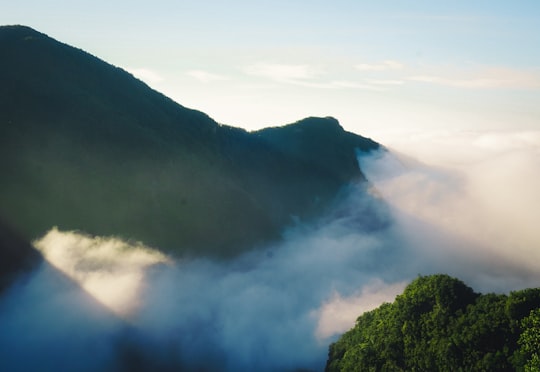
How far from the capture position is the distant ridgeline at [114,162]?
6469 cm

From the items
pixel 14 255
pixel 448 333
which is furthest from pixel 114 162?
pixel 448 333

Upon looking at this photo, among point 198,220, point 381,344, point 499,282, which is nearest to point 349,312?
point 198,220

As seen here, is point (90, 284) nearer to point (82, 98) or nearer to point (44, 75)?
point (82, 98)

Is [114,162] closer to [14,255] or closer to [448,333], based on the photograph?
[14,255]

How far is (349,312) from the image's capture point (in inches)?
3573

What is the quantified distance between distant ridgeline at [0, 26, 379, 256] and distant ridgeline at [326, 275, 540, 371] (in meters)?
49.2

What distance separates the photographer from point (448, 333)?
3019cm

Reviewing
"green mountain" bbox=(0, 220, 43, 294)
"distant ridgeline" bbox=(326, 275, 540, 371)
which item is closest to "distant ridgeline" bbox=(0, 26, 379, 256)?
"green mountain" bbox=(0, 220, 43, 294)

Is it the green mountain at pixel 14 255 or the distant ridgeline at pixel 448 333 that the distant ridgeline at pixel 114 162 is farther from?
the distant ridgeline at pixel 448 333

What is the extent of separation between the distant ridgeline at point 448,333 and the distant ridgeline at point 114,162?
1939 inches

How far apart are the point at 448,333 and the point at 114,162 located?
68.2 m

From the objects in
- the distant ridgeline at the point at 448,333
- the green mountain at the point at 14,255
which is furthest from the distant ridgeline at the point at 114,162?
the distant ridgeline at the point at 448,333

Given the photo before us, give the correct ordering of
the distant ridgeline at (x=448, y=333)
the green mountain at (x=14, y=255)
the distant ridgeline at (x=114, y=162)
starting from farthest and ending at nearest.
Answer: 1. the distant ridgeline at (x=114, y=162)
2. the green mountain at (x=14, y=255)
3. the distant ridgeline at (x=448, y=333)

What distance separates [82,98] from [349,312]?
82.9m
